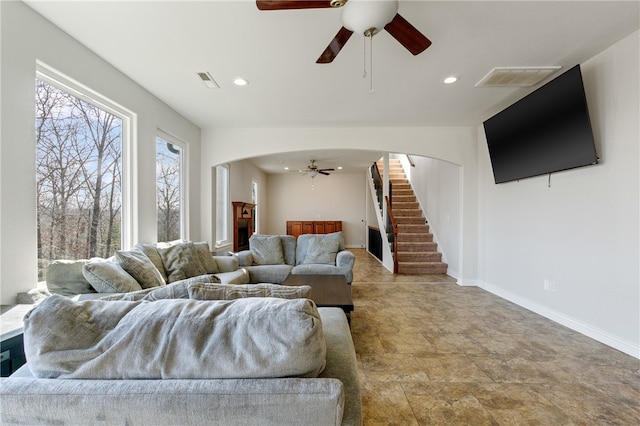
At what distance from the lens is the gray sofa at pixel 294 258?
409cm

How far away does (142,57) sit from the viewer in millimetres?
2623

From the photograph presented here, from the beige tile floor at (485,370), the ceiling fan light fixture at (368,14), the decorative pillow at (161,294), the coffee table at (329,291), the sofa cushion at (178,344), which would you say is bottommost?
the beige tile floor at (485,370)

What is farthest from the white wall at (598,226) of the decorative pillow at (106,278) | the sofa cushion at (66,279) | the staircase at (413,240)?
the sofa cushion at (66,279)

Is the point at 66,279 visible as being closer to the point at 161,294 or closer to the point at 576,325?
the point at 161,294

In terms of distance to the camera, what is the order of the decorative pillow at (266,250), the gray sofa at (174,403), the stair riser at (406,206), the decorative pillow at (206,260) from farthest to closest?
the stair riser at (406,206)
the decorative pillow at (266,250)
the decorative pillow at (206,260)
the gray sofa at (174,403)

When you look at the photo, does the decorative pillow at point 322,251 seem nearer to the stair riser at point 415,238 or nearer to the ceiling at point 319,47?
the ceiling at point 319,47

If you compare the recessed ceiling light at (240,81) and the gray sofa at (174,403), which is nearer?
the gray sofa at (174,403)

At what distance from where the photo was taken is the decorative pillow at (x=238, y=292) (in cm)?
111

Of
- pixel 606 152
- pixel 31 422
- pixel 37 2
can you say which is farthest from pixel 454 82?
pixel 31 422

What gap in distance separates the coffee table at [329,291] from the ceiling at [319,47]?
7.19 ft

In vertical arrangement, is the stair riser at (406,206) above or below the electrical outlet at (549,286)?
above

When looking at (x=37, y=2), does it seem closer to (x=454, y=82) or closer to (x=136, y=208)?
(x=136, y=208)

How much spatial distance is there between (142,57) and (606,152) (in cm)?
437

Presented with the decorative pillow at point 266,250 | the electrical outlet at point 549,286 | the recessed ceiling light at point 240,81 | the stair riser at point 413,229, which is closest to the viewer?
the recessed ceiling light at point 240,81
